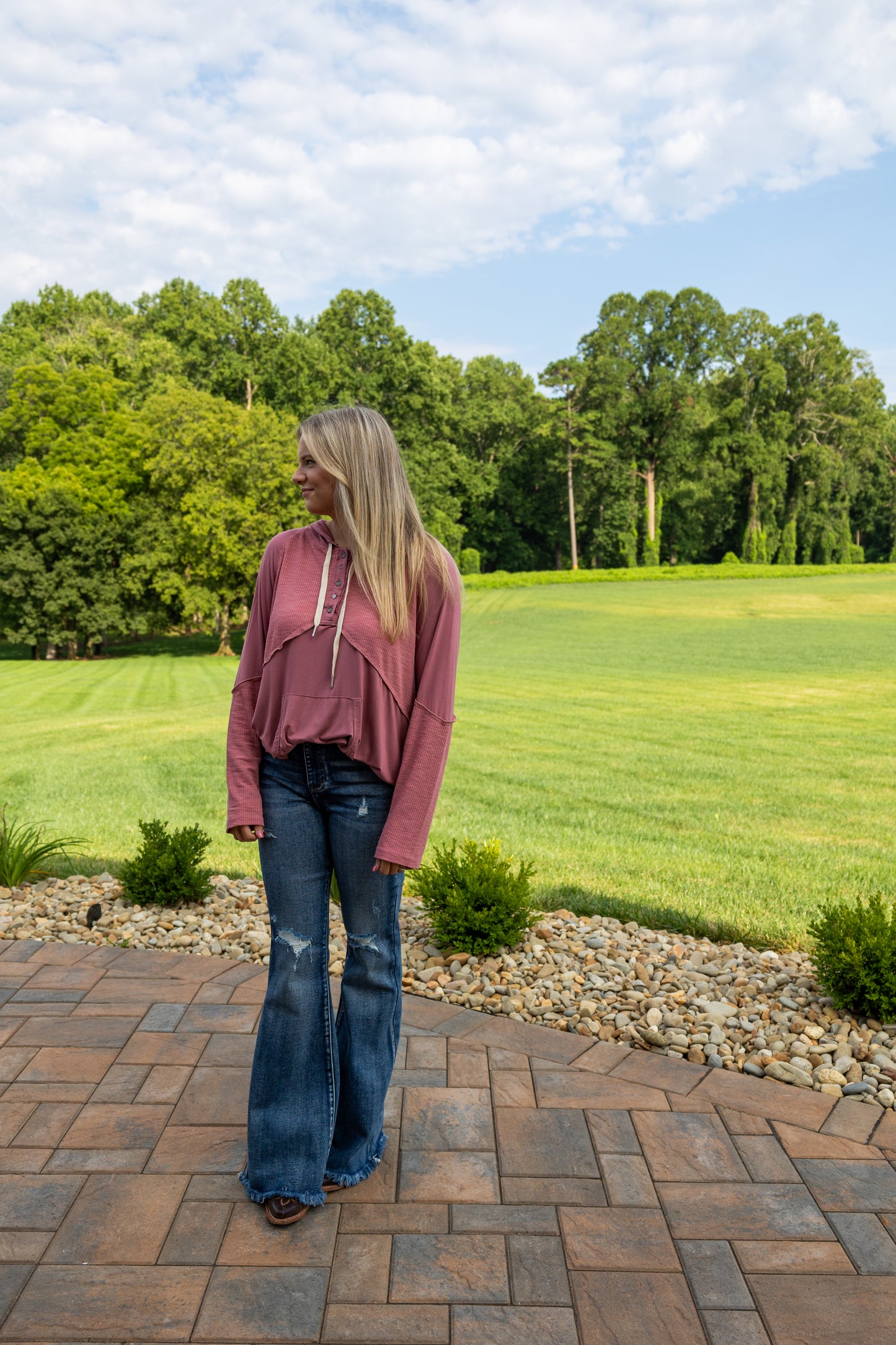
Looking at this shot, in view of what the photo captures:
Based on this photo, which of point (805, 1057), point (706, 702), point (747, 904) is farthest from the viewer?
point (706, 702)

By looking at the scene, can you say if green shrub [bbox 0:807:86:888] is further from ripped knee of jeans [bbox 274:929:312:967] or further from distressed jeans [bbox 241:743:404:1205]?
ripped knee of jeans [bbox 274:929:312:967]

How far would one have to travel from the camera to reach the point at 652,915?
178 inches

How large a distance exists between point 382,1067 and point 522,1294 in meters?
0.58

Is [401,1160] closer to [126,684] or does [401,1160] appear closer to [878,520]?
[126,684]

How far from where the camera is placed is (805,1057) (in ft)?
9.84

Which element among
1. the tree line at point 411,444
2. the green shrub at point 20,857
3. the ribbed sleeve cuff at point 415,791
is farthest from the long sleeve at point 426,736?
the tree line at point 411,444

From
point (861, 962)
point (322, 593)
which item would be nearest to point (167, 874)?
point (322, 593)

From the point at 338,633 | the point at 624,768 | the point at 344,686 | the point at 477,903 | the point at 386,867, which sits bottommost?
the point at 624,768

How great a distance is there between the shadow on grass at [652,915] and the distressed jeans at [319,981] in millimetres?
2332

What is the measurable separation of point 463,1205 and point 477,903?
1607 millimetres

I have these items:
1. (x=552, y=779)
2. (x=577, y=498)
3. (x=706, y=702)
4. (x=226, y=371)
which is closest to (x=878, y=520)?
(x=577, y=498)

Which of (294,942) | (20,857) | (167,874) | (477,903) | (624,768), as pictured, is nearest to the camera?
(294,942)

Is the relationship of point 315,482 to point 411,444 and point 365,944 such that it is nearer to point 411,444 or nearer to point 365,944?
point 365,944

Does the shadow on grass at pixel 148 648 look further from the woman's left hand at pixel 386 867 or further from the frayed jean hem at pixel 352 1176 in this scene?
the woman's left hand at pixel 386 867
